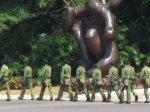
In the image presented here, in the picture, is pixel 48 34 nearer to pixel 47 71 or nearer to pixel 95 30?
pixel 95 30

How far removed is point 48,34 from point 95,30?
835 cm

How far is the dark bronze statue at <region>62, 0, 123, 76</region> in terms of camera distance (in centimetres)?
2794

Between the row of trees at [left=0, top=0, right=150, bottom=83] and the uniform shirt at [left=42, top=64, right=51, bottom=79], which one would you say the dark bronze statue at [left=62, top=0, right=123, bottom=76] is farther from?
the uniform shirt at [left=42, top=64, right=51, bottom=79]

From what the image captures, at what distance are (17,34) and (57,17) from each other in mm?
3116

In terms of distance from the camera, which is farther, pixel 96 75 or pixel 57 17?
pixel 57 17

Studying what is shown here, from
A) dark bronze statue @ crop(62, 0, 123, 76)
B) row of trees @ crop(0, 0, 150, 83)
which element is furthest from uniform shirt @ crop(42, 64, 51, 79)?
row of trees @ crop(0, 0, 150, 83)

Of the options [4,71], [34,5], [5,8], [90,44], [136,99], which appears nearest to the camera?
[136,99]

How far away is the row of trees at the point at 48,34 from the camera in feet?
112

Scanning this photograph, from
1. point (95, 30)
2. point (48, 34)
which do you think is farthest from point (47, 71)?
point (48, 34)

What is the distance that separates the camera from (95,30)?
1137 inches

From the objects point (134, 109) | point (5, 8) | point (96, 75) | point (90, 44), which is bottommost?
point (134, 109)

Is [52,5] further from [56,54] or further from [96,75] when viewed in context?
[96,75]

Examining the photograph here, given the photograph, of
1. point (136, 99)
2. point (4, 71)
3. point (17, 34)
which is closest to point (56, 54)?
point (17, 34)

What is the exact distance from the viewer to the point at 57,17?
123 ft
